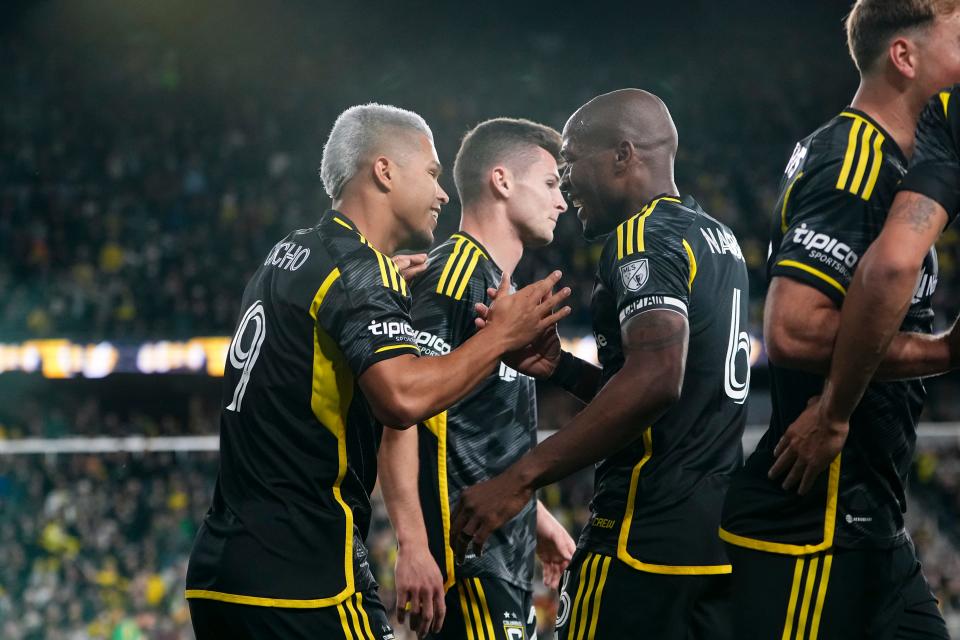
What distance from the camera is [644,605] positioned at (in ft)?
10.8

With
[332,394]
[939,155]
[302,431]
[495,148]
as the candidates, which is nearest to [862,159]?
[939,155]

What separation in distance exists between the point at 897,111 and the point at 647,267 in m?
0.78

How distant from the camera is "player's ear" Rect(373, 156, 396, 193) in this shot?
12.5ft

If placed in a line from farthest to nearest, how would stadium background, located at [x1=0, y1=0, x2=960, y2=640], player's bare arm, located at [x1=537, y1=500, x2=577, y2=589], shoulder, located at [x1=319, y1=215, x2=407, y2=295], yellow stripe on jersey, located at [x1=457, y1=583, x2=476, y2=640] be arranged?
stadium background, located at [x1=0, y1=0, x2=960, y2=640]
player's bare arm, located at [x1=537, y1=500, x2=577, y2=589]
yellow stripe on jersey, located at [x1=457, y1=583, x2=476, y2=640]
shoulder, located at [x1=319, y1=215, x2=407, y2=295]

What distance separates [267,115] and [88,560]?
37.0 feet

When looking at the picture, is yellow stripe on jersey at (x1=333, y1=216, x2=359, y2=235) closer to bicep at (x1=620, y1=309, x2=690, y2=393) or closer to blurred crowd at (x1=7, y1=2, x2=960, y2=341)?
bicep at (x1=620, y1=309, x2=690, y2=393)

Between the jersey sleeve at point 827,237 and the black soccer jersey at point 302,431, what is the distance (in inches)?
43.3

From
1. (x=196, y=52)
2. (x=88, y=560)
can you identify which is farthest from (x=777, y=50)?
(x=88, y=560)

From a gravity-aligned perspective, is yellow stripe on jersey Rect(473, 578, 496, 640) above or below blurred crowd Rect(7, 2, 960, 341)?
below

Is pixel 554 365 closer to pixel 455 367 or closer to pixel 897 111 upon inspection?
pixel 455 367

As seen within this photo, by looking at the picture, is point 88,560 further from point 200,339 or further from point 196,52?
point 196,52

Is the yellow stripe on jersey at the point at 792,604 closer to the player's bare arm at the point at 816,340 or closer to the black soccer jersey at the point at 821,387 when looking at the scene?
the black soccer jersey at the point at 821,387

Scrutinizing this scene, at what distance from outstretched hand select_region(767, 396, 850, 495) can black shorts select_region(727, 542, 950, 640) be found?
204mm

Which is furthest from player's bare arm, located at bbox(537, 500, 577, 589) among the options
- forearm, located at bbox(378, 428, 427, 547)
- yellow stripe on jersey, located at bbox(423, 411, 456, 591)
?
forearm, located at bbox(378, 428, 427, 547)
